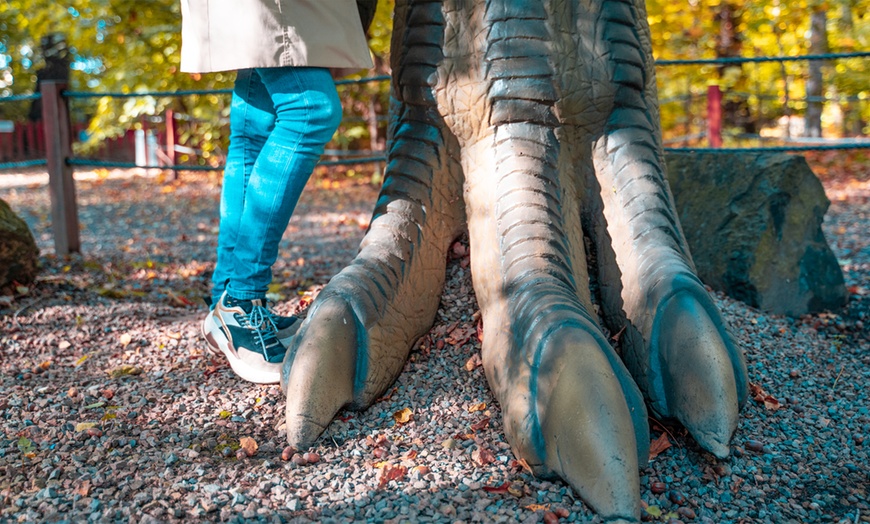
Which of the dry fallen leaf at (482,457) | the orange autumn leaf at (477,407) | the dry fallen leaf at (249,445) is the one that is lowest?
the dry fallen leaf at (249,445)

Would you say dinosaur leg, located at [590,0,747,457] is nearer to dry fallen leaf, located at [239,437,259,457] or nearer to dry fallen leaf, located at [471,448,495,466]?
dry fallen leaf, located at [471,448,495,466]

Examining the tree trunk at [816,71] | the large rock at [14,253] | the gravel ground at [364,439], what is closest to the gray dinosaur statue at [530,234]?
the gravel ground at [364,439]

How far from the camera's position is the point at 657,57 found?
10.6 m

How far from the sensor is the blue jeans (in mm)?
2457

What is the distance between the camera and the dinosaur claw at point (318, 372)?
2.13 metres

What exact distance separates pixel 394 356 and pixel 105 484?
0.89 m

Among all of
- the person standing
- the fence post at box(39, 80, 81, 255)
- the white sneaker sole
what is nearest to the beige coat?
the person standing

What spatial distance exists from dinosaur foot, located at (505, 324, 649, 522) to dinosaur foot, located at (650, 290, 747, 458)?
163mm

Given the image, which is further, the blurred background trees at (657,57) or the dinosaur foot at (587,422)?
the blurred background trees at (657,57)

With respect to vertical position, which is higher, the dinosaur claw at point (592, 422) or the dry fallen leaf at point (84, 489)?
the dinosaur claw at point (592, 422)

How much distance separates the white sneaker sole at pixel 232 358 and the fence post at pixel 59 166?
9.14 feet

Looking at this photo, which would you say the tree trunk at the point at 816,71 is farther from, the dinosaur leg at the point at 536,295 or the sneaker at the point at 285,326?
the sneaker at the point at 285,326

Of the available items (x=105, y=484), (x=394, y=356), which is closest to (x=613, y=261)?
(x=394, y=356)

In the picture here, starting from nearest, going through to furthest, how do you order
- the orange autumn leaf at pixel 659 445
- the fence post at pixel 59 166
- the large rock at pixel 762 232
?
the orange autumn leaf at pixel 659 445
the large rock at pixel 762 232
the fence post at pixel 59 166
